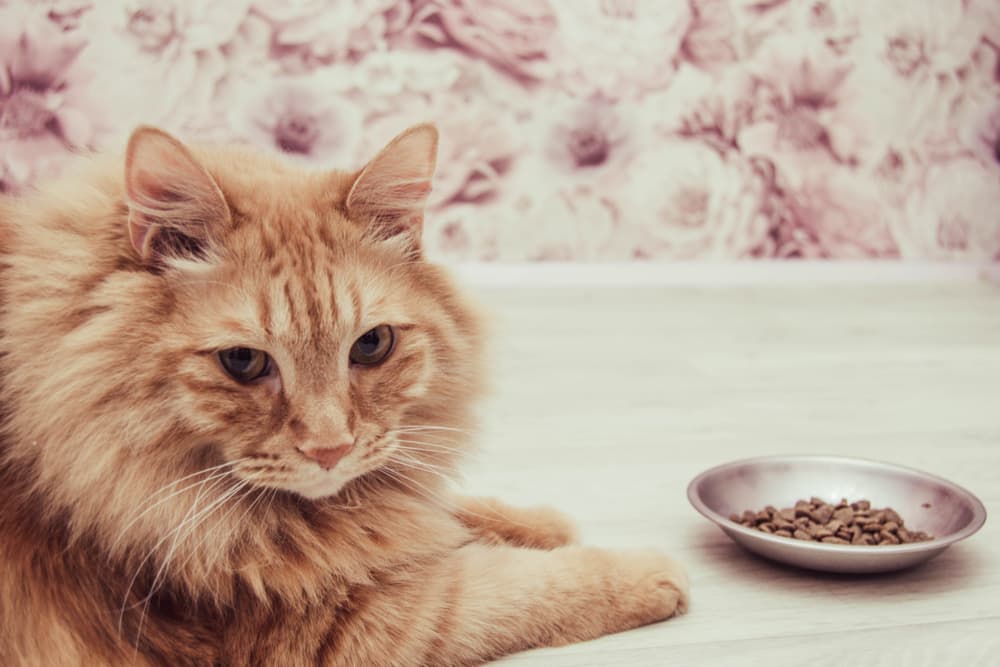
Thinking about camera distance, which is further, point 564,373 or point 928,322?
point 928,322

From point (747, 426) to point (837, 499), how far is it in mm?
458

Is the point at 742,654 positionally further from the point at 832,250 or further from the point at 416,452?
the point at 832,250

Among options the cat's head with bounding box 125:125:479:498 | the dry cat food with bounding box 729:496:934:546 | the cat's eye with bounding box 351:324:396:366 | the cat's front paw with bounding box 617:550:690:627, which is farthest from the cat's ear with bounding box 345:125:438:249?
the dry cat food with bounding box 729:496:934:546

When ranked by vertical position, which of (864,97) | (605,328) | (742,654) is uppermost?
(864,97)

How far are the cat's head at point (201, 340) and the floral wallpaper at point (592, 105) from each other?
1.95m

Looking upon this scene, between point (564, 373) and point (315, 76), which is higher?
point (315, 76)

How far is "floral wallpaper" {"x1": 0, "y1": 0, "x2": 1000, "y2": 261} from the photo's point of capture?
9.07ft

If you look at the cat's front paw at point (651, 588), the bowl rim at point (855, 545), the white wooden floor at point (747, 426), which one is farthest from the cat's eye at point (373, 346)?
the bowl rim at point (855, 545)

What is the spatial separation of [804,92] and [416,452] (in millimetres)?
2576

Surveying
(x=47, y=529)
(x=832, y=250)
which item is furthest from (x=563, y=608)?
(x=832, y=250)

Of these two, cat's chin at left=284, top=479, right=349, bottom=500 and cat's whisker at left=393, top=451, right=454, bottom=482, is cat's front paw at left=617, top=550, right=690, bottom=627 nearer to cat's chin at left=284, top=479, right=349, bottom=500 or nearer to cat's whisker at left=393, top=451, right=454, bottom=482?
cat's whisker at left=393, top=451, right=454, bottom=482

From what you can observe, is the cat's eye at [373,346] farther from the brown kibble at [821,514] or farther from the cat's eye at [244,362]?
the brown kibble at [821,514]

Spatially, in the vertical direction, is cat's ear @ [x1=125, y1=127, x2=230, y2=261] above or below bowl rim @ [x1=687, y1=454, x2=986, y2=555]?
above

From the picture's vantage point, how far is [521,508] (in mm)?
1358
